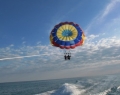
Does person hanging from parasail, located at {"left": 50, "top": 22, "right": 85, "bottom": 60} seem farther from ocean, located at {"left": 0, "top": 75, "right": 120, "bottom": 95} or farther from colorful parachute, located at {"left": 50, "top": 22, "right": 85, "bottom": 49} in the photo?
ocean, located at {"left": 0, "top": 75, "right": 120, "bottom": 95}

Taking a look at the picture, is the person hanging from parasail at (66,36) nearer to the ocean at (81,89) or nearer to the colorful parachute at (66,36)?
the colorful parachute at (66,36)

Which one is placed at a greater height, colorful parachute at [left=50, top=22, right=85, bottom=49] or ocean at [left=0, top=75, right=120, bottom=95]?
colorful parachute at [left=50, top=22, right=85, bottom=49]

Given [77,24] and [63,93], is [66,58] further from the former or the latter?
[63,93]

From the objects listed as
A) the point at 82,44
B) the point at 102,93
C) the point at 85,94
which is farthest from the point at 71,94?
the point at 82,44

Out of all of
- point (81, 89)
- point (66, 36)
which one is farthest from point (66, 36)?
point (81, 89)

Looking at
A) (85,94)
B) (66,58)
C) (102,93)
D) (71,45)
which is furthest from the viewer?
(85,94)

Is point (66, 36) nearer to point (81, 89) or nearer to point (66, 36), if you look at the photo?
point (66, 36)

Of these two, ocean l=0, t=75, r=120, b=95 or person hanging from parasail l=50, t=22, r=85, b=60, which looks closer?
person hanging from parasail l=50, t=22, r=85, b=60

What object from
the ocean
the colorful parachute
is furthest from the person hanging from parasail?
the ocean

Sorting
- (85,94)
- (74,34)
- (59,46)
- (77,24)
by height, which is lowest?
(85,94)
